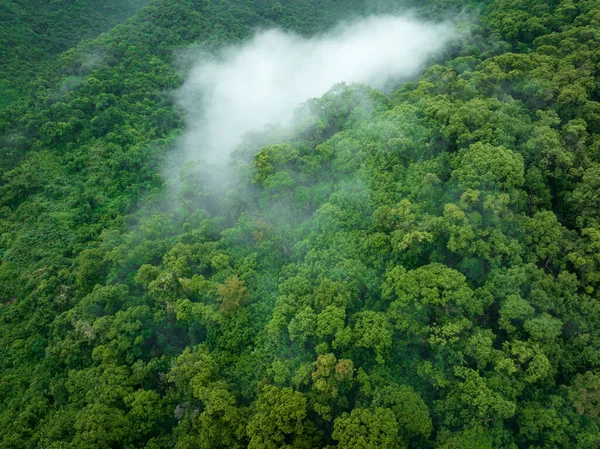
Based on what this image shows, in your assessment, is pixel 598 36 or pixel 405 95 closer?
pixel 598 36

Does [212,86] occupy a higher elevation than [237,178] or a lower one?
higher

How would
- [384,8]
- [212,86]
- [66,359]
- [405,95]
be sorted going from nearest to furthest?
[66,359], [405,95], [212,86], [384,8]

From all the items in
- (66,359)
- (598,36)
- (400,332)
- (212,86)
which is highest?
(598,36)

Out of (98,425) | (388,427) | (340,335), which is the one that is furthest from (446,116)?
(98,425)

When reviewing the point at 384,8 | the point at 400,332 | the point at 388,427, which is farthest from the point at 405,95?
the point at 384,8

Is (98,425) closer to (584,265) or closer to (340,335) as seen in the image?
(340,335)

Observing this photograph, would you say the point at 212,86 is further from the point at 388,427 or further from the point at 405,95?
the point at 388,427

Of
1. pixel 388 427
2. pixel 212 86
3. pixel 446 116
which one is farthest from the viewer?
pixel 212 86
